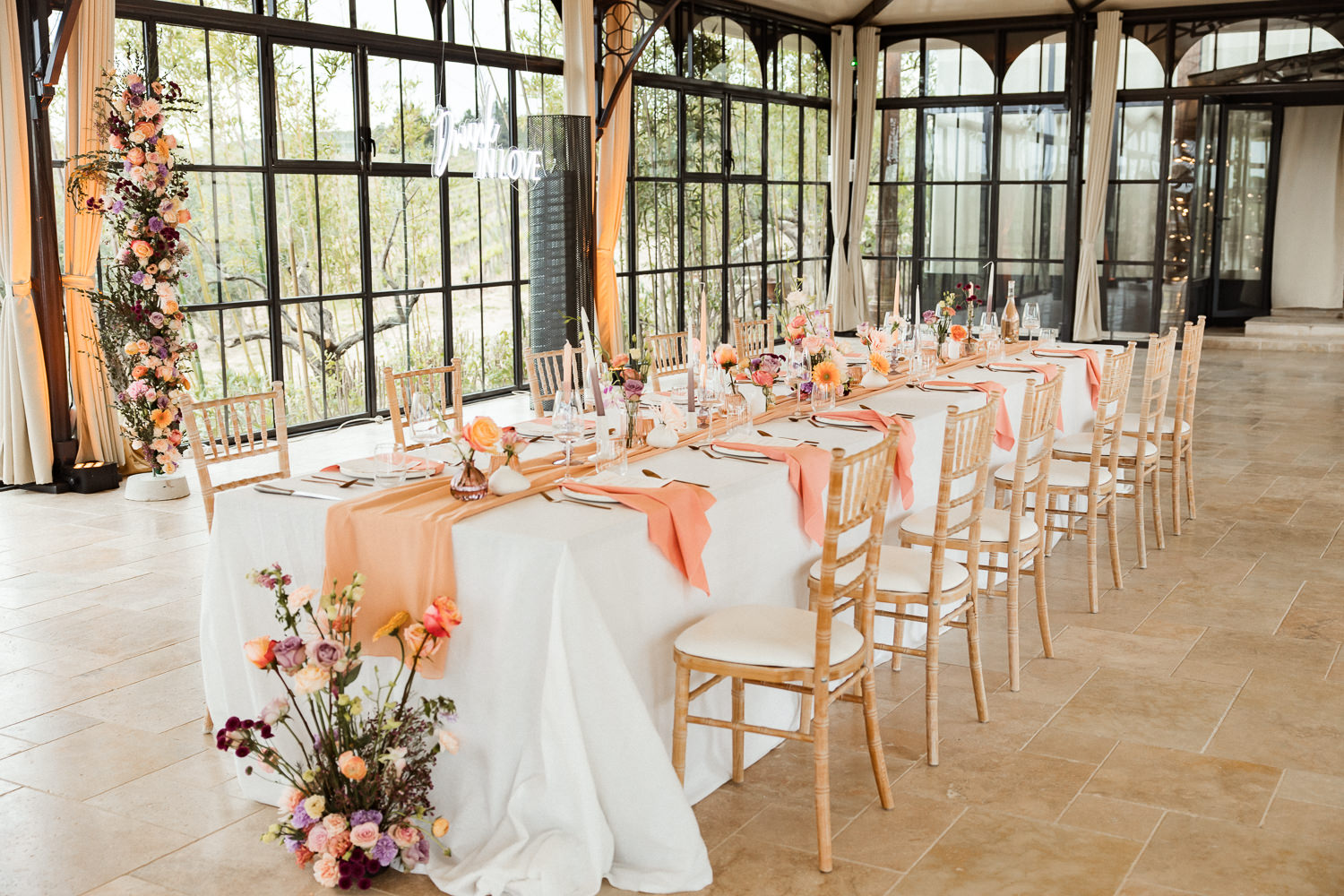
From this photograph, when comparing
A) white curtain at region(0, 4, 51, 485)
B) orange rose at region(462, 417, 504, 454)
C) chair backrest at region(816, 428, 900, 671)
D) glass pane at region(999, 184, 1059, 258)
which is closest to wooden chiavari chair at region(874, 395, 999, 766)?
chair backrest at region(816, 428, 900, 671)

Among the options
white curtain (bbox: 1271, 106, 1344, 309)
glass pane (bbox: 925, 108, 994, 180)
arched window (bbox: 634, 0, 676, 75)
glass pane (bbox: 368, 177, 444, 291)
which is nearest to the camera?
glass pane (bbox: 368, 177, 444, 291)

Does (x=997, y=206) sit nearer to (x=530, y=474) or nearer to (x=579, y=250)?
(x=579, y=250)

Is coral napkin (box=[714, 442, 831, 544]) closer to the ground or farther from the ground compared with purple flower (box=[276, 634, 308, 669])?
farther from the ground

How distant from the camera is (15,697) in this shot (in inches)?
168

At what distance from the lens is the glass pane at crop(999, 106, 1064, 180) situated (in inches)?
556

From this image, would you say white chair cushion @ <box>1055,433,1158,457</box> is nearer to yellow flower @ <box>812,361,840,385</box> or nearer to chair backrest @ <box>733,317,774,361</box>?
yellow flower @ <box>812,361,840,385</box>

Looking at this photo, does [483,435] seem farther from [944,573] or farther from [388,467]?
[944,573]

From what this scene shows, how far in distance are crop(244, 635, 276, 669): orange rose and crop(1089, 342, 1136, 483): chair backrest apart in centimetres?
344

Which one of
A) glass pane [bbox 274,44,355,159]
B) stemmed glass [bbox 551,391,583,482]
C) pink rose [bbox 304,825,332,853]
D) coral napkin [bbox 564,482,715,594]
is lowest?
pink rose [bbox 304,825,332,853]

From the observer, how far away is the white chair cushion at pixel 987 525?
4.36 metres

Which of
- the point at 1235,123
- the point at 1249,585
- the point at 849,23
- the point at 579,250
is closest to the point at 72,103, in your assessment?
the point at 579,250

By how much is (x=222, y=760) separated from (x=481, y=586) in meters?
1.20

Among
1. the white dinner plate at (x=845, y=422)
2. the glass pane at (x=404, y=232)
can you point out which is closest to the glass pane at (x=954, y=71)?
the glass pane at (x=404, y=232)

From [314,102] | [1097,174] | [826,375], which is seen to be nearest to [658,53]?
[314,102]
